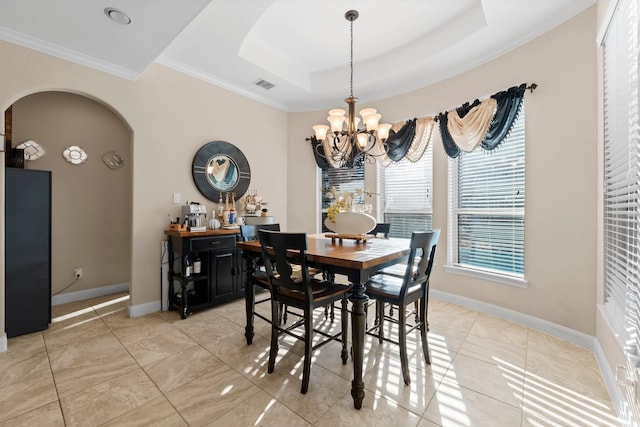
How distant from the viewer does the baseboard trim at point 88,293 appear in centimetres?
336

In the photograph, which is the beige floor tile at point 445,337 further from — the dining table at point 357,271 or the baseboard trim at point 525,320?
the dining table at point 357,271

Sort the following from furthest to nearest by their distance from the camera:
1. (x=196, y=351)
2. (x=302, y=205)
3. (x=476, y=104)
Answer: (x=302, y=205), (x=476, y=104), (x=196, y=351)

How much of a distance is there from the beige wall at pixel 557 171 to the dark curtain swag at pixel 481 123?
13cm

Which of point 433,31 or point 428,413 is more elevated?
point 433,31

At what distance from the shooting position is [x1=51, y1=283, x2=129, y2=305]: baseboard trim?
11.0ft

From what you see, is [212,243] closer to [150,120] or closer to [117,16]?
[150,120]

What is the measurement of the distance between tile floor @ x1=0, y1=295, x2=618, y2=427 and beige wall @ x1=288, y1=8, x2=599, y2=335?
393 mm

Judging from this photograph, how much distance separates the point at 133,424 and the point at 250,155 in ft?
10.9

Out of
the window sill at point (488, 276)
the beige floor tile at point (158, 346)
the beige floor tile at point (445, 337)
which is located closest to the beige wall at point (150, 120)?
the beige floor tile at point (158, 346)

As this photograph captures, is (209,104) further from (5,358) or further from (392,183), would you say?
(5,358)

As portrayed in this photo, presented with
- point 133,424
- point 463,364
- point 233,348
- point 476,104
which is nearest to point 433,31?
point 476,104

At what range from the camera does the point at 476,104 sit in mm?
3049

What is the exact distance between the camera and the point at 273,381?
1877mm

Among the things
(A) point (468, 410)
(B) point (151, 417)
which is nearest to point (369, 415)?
(A) point (468, 410)
